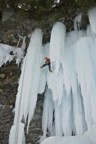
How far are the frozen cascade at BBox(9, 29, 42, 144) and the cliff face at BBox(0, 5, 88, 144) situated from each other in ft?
0.39

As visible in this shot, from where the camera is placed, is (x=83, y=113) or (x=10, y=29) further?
(x=10, y=29)

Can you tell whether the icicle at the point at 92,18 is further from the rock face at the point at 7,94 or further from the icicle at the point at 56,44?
the rock face at the point at 7,94

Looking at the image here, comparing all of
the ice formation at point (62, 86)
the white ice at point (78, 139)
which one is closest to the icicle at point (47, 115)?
the ice formation at point (62, 86)

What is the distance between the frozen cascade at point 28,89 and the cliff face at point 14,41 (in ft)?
0.39

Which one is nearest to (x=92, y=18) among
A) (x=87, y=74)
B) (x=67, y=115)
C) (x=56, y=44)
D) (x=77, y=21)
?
(x=77, y=21)

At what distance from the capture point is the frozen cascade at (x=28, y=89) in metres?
3.99

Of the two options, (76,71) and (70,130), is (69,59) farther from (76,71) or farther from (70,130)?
(70,130)

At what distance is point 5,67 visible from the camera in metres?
4.47

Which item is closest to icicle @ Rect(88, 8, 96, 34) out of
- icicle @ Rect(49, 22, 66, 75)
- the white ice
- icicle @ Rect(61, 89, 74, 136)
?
icicle @ Rect(49, 22, 66, 75)

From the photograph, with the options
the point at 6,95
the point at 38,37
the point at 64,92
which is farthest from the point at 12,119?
the point at 38,37

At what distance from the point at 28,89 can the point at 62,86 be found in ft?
1.17

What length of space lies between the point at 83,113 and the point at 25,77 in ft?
2.41

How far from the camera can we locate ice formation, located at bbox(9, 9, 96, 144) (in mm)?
3855

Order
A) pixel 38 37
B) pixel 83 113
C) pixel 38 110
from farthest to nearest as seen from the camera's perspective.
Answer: pixel 38 37 → pixel 38 110 → pixel 83 113
